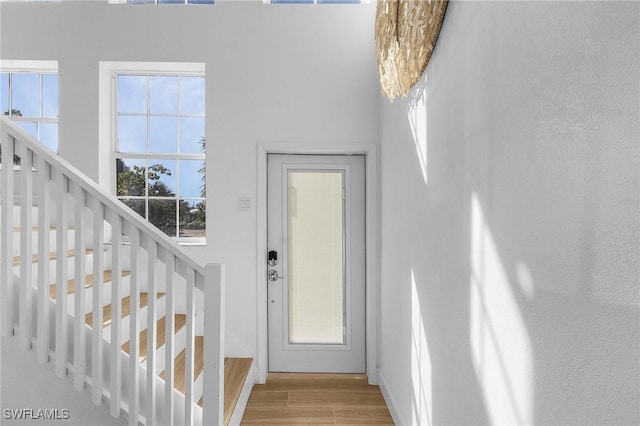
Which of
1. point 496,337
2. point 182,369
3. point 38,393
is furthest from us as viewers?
point 182,369

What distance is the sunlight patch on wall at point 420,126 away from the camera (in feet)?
6.01

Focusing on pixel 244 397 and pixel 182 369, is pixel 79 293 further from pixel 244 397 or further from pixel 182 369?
pixel 244 397

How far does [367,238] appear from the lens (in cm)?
312

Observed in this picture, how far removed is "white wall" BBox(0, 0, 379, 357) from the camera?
10.00ft

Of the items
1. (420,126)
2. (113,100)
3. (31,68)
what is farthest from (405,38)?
(31,68)

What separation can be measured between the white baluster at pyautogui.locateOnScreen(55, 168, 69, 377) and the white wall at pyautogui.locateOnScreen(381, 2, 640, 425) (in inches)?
62.4

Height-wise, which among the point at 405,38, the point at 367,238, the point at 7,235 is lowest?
the point at 367,238

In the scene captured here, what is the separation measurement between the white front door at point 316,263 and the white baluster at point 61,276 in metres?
1.69

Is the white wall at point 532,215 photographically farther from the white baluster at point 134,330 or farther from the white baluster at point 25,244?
the white baluster at point 25,244

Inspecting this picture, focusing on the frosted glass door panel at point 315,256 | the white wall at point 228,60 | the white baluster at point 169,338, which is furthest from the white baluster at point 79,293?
the frosted glass door panel at point 315,256

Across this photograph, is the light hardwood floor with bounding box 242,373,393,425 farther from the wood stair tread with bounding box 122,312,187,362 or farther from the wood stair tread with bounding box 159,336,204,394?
the wood stair tread with bounding box 122,312,187,362

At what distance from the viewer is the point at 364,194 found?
126 inches

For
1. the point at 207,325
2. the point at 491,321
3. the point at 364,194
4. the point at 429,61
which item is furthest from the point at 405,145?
the point at 207,325

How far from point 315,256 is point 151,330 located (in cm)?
176
